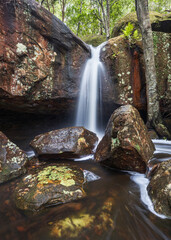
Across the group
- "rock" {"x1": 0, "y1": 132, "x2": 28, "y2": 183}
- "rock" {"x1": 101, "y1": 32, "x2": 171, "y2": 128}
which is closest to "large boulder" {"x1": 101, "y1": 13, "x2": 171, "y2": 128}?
"rock" {"x1": 101, "y1": 32, "x2": 171, "y2": 128}

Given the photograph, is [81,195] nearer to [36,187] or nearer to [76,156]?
[36,187]

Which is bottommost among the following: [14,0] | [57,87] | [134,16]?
[57,87]

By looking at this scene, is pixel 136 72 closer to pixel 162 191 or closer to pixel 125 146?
pixel 125 146

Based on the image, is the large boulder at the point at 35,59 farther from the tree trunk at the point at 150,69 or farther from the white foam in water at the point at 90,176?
the white foam in water at the point at 90,176

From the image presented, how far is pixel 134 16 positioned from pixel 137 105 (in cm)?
515

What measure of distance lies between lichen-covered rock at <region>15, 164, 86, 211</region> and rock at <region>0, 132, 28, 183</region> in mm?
535

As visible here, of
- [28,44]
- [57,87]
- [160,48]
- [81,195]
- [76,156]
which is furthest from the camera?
[160,48]

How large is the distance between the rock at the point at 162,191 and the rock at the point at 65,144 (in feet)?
7.19

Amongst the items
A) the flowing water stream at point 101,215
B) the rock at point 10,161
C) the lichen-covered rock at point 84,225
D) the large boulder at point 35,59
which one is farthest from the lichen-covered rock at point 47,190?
the large boulder at point 35,59

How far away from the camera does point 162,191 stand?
5.87 ft

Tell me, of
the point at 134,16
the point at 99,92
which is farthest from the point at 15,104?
the point at 134,16

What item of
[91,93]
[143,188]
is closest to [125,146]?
[143,188]

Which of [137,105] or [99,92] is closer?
[137,105]

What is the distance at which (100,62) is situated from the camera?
21.3 ft
